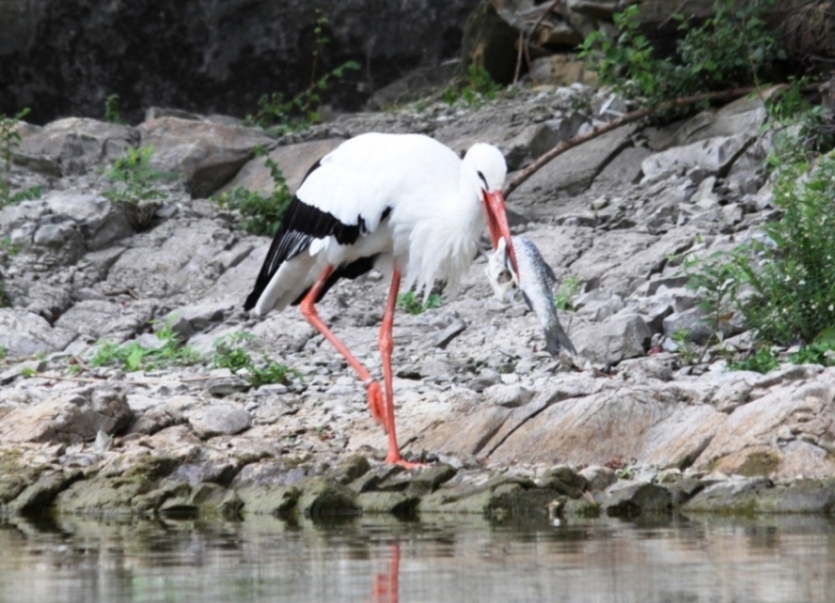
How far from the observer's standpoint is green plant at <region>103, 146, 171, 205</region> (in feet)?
38.9

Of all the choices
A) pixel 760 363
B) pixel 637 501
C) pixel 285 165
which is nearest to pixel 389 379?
pixel 637 501

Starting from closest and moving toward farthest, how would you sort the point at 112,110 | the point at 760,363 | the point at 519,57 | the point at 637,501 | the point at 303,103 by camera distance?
the point at 637,501 < the point at 760,363 < the point at 519,57 < the point at 112,110 < the point at 303,103

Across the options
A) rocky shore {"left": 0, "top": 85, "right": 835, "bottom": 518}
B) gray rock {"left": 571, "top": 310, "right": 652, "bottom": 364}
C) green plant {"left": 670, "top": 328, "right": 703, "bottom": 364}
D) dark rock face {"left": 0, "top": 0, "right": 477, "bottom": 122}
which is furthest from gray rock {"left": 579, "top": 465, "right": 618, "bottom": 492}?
dark rock face {"left": 0, "top": 0, "right": 477, "bottom": 122}

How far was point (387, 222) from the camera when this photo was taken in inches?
285

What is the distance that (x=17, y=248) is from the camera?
36.2 ft

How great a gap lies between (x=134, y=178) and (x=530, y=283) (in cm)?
628

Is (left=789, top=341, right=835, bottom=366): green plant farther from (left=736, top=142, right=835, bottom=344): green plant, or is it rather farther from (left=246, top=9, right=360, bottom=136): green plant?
(left=246, top=9, right=360, bottom=136): green plant

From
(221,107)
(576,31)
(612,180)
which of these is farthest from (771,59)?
(221,107)

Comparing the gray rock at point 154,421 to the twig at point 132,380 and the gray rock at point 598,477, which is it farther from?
the gray rock at point 598,477

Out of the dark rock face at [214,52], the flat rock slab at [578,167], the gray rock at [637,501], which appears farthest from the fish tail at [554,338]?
the dark rock face at [214,52]

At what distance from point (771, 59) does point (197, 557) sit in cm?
756

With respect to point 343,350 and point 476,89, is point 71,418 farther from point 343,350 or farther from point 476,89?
point 476,89

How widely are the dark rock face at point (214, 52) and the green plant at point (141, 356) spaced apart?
22.9 feet

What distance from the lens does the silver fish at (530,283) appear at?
21.0ft
